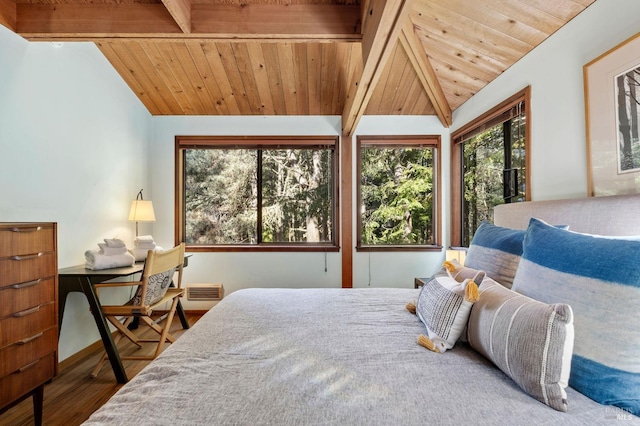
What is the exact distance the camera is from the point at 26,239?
4.72ft

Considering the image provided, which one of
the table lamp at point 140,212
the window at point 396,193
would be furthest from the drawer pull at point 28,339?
the window at point 396,193

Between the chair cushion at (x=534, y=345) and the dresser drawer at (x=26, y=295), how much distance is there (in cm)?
210

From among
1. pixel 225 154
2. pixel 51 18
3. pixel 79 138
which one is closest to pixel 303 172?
pixel 225 154

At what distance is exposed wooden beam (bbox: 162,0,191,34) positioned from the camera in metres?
1.66

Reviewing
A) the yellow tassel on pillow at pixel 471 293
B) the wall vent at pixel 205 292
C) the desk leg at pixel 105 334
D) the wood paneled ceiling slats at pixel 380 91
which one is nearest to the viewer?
the yellow tassel on pillow at pixel 471 293

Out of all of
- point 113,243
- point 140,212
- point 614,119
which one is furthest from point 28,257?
point 614,119

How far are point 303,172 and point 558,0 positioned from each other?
248 centimetres

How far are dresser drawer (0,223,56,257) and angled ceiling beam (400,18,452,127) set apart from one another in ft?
8.97

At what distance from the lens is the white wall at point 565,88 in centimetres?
141

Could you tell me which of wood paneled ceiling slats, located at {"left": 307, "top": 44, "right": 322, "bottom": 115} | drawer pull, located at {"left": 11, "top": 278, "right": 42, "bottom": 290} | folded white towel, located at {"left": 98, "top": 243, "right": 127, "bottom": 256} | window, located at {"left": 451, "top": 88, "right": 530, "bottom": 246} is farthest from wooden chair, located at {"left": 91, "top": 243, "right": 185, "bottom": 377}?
window, located at {"left": 451, "top": 88, "right": 530, "bottom": 246}

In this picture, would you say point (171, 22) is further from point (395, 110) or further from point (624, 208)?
point (624, 208)

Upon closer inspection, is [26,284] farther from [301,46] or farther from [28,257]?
[301,46]

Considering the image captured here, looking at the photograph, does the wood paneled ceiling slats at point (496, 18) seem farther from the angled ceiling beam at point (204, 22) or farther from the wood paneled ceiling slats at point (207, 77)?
the wood paneled ceiling slats at point (207, 77)

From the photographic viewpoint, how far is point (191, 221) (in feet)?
11.2
